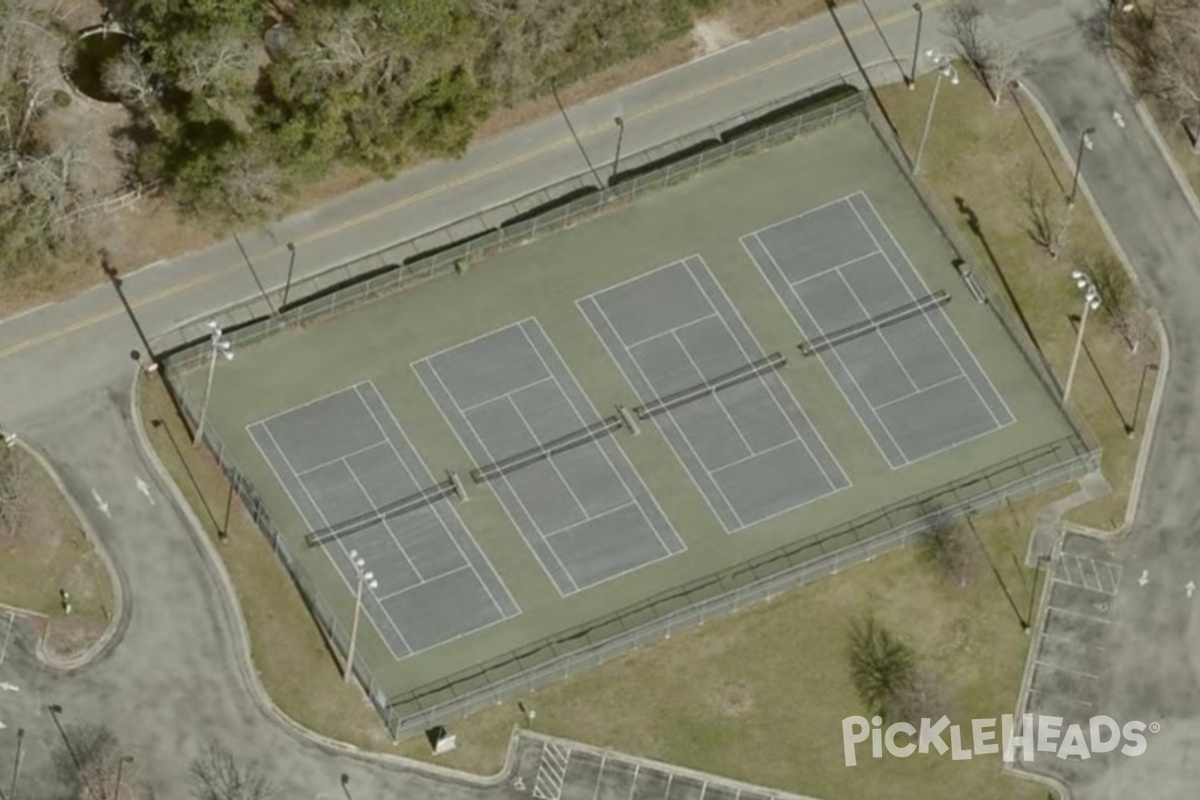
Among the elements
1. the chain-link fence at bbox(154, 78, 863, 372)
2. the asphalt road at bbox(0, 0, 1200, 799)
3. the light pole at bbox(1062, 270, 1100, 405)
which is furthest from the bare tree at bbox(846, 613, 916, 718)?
the chain-link fence at bbox(154, 78, 863, 372)

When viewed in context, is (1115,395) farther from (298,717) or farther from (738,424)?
(298,717)

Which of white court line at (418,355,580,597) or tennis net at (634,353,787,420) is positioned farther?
tennis net at (634,353,787,420)

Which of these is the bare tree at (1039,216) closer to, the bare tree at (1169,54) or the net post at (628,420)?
the bare tree at (1169,54)

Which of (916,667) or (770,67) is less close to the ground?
(770,67)

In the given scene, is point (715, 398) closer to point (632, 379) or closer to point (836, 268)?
point (632, 379)

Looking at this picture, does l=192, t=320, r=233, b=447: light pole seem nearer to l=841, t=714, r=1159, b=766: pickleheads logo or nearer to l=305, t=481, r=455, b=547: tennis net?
l=305, t=481, r=455, b=547: tennis net

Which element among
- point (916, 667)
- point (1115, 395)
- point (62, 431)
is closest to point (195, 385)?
point (62, 431)
